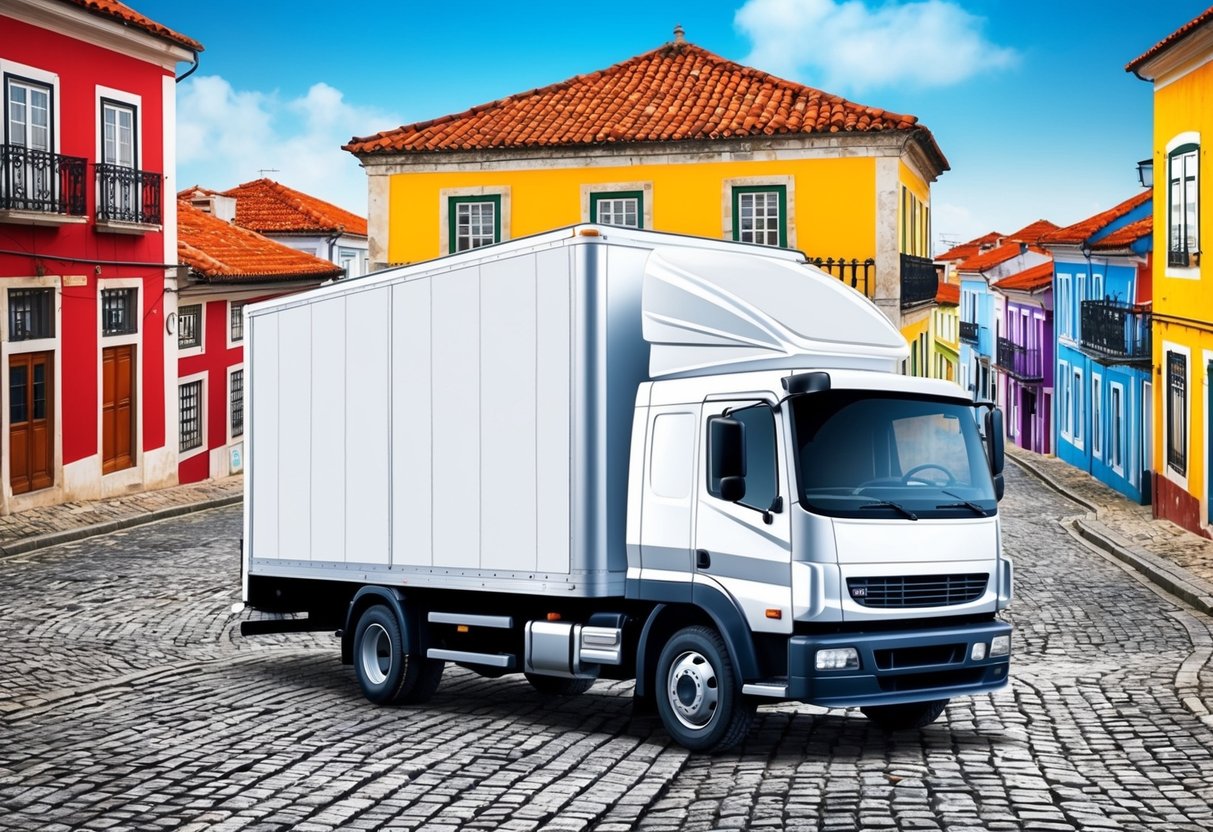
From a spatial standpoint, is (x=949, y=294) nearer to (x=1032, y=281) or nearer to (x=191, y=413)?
(x=1032, y=281)

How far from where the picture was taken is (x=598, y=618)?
399 inches

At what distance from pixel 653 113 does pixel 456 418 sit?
25.4m

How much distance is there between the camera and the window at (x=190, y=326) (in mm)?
31719

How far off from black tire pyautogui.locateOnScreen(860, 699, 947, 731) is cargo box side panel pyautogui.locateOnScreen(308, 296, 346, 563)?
424 centimetres

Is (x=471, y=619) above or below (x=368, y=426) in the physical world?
below

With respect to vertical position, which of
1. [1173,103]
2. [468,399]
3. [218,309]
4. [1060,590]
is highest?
[1173,103]

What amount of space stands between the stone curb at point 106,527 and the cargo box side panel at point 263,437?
889 cm

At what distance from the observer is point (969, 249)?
11331 cm

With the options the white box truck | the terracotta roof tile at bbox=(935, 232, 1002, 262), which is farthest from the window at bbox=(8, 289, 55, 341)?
the terracotta roof tile at bbox=(935, 232, 1002, 262)

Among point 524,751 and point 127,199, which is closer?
point 524,751

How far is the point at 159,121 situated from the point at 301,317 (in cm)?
1855

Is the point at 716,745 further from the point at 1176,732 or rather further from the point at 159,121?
the point at 159,121

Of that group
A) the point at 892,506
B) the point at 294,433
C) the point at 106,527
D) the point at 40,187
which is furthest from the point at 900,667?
the point at 40,187

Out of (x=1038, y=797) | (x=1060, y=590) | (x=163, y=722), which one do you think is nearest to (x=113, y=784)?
(x=163, y=722)
